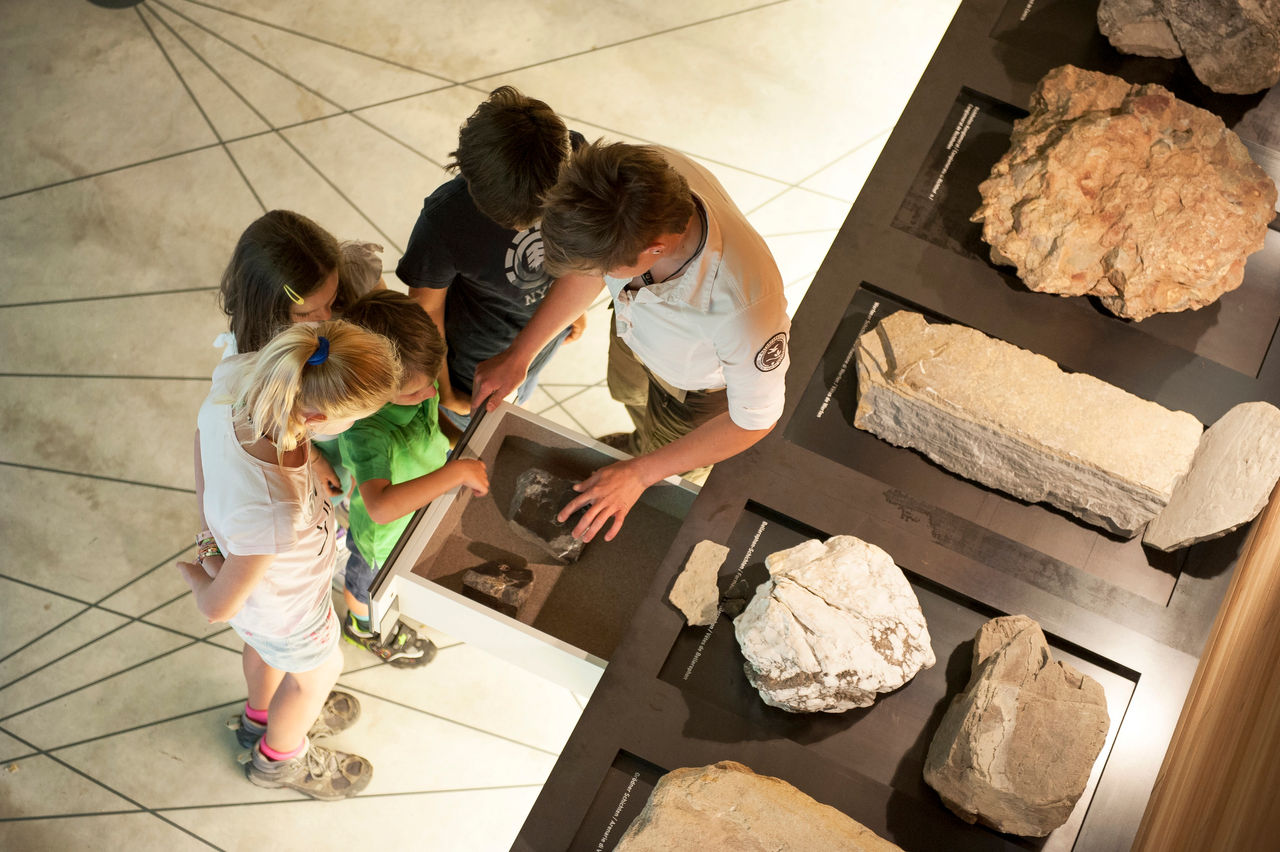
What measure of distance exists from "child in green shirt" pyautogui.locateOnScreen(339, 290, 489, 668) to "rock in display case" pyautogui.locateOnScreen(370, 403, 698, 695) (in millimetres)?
86

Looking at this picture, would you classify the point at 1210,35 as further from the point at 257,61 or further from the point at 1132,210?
the point at 257,61

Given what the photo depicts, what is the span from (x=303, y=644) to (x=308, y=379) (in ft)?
3.29

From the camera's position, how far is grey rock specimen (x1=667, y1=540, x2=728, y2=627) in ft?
8.13

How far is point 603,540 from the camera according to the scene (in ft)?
9.12

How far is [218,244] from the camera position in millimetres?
4383

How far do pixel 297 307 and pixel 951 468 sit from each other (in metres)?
1.75

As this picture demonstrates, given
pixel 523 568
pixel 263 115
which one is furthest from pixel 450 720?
pixel 263 115

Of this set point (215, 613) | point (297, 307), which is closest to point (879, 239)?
point (297, 307)

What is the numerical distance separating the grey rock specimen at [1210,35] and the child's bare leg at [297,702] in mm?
3193

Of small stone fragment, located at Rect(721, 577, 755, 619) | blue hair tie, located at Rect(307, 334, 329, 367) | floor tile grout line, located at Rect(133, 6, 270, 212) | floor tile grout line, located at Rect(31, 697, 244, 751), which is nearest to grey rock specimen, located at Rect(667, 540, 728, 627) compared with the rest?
small stone fragment, located at Rect(721, 577, 755, 619)

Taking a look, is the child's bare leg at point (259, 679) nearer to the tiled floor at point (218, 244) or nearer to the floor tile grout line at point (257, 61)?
the tiled floor at point (218, 244)

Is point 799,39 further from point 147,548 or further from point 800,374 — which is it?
point 147,548

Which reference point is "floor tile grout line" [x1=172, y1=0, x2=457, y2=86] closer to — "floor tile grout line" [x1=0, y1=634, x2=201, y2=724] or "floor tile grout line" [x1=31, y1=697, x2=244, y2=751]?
"floor tile grout line" [x1=0, y1=634, x2=201, y2=724]

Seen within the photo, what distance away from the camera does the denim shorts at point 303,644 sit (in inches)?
104
